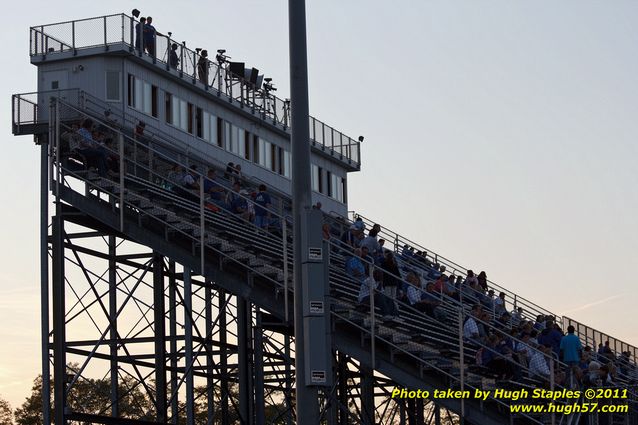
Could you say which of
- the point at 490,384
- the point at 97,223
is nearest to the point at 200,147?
the point at 97,223

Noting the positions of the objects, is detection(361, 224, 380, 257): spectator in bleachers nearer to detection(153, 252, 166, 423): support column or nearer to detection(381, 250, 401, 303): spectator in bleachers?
detection(381, 250, 401, 303): spectator in bleachers

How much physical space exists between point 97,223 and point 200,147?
34.5 ft

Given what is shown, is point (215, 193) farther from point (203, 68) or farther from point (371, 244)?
point (203, 68)

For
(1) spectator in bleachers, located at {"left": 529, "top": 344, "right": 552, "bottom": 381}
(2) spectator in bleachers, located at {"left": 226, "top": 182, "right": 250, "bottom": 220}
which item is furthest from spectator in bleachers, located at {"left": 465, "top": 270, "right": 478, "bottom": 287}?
(1) spectator in bleachers, located at {"left": 529, "top": 344, "right": 552, "bottom": 381}

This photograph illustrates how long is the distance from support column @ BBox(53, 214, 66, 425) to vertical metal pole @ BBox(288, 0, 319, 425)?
49.5 feet

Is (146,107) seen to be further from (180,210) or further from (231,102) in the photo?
(180,210)

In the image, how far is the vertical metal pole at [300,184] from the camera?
50.2 ft

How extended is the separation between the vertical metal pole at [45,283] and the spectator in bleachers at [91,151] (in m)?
1.02

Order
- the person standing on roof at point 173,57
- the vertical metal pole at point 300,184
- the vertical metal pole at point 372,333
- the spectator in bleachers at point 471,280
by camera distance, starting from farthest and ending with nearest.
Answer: the person standing on roof at point 173,57 < the spectator in bleachers at point 471,280 < the vertical metal pole at point 372,333 < the vertical metal pole at point 300,184

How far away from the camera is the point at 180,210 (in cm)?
2917

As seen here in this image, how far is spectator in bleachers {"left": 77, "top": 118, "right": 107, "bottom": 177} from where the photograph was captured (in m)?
29.2

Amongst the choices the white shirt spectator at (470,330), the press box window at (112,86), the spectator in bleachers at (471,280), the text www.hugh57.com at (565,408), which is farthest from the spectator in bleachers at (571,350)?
the press box window at (112,86)

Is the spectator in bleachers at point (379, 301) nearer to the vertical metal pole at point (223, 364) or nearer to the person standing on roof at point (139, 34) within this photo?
the vertical metal pole at point (223, 364)

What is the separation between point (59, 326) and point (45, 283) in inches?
83.5
